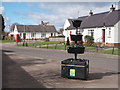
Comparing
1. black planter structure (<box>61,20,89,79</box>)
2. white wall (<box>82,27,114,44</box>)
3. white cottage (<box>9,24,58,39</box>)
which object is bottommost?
black planter structure (<box>61,20,89,79</box>)

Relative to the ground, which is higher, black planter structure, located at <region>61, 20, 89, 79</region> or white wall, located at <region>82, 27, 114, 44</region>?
white wall, located at <region>82, 27, 114, 44</region>

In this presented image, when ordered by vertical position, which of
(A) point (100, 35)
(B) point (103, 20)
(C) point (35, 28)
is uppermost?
(C) point (35, 28)

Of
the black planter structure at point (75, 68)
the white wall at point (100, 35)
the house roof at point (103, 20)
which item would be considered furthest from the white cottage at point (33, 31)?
the black planter structure at point (75, 68)

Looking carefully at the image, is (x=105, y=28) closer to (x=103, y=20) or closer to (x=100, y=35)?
(x=100, y=35)

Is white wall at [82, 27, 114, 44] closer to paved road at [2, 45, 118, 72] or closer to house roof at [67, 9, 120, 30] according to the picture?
house roof at [67, 9, 120, 30]

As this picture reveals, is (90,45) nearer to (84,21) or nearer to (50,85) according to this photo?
(84,21)

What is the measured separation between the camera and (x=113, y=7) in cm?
3347

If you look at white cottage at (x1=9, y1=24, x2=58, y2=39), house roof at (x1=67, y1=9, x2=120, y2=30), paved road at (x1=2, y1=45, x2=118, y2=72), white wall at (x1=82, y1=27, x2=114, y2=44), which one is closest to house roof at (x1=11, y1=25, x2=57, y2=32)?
white cottage at (x1=9, y1=24, x2=58, y2=39)

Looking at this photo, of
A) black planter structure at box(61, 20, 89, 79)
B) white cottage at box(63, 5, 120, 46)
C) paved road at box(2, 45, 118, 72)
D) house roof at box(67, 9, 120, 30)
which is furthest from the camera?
house roof at box(67, 9, 120, 30)

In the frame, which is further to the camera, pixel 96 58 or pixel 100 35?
pixel 100 35

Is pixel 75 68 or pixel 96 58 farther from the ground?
pixel 75 68

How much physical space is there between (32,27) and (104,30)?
153 ft

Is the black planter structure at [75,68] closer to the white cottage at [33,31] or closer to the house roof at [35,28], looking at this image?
the white cottage at [33,31]

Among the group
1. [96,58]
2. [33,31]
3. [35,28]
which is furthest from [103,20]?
[35,28]
